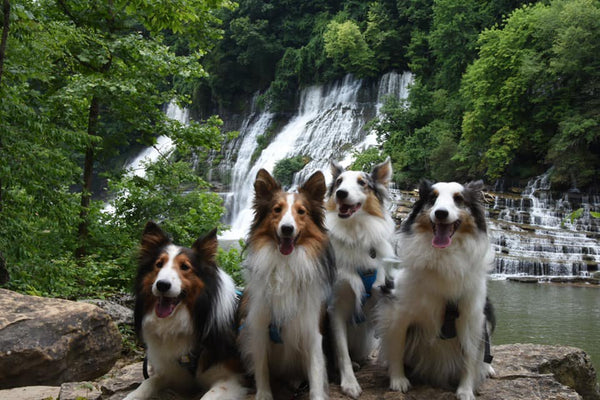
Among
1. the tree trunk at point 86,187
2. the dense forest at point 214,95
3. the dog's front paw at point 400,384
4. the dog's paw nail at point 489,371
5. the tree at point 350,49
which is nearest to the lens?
the dog's front paw at point 400,384

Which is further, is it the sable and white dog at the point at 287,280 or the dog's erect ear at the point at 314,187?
the dog's erect ear at the point at 314,187

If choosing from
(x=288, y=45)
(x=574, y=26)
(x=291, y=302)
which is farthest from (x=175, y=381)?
(x=288, y=45)

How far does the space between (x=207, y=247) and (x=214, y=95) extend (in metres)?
44.7

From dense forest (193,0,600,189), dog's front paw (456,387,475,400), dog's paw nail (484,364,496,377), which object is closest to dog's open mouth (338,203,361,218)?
dog's front paw (456,387,475,400)

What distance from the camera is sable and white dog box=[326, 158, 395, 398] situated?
119 inches

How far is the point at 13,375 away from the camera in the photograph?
3268mm

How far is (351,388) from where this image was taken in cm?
279

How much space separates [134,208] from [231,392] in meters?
5.76

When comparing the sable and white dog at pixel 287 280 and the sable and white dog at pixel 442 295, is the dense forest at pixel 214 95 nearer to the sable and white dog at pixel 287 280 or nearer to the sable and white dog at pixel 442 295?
the sable and white dog at pixel 287 280

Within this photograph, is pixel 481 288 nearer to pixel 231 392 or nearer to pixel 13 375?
pixel 231 392

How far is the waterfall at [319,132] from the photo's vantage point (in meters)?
29.0

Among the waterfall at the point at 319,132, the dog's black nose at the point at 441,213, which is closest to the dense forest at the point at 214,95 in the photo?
the waterfall at the point at 319,132

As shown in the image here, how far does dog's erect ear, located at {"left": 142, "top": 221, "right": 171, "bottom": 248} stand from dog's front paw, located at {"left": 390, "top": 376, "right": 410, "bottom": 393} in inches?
69.3

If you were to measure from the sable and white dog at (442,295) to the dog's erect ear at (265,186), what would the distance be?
90 cm
